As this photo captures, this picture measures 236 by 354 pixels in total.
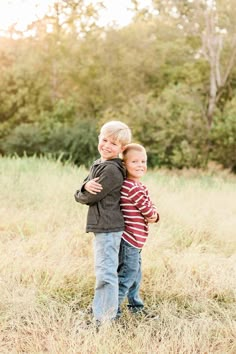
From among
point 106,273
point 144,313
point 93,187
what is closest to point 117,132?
point 93,187

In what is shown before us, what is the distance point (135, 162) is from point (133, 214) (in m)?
0.35

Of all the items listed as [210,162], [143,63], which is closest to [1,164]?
[210,162]

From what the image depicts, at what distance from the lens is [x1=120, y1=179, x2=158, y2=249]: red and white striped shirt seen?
3598mm

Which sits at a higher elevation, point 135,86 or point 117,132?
point 117,132

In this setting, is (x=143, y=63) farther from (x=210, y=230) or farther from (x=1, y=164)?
(x=210, y=230)

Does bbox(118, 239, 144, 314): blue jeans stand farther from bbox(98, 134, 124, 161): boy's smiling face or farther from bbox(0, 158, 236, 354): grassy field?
bbox(98, 134, 124, 161): boy's smiling face

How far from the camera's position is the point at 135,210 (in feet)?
12.0

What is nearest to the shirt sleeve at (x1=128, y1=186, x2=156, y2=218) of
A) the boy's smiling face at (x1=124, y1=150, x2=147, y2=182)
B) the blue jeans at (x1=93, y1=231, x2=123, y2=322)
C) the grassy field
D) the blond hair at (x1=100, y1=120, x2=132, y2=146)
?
the boy's smiling face at (x1=124, y1=150, x2=147, y2=182)

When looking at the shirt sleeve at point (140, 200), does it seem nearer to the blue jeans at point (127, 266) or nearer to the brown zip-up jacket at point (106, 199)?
the brown zip-up jacket at point (106, 199)

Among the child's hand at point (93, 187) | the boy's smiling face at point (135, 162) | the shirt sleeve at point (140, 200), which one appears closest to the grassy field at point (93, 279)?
the shirt sleeve at point (140, 200)

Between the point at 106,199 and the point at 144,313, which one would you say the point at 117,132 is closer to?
the point at 106,199

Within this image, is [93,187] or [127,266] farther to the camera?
[127,266]

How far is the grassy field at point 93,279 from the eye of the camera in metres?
3.48

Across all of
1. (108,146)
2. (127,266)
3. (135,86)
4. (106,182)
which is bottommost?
(135,86)
